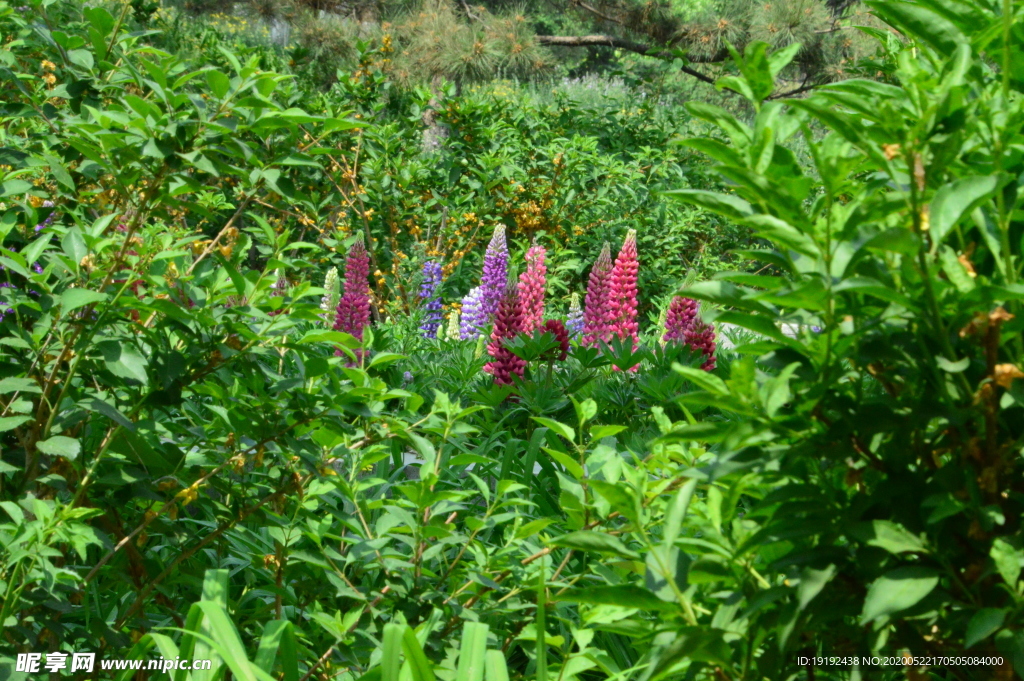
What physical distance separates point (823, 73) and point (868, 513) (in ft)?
38.6

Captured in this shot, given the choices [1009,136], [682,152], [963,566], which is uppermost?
[1009,136]

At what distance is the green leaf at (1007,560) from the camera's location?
2.92 ft

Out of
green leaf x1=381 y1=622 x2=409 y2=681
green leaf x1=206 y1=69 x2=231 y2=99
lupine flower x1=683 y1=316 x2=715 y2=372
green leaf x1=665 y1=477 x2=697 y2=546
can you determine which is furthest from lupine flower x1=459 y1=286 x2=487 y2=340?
green leaf x1=665 y1=477 x2=697 y2=546

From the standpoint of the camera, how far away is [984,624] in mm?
879

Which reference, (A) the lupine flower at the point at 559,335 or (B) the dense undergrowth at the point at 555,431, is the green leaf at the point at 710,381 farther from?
(A) the lupine flower at the point at 559,335

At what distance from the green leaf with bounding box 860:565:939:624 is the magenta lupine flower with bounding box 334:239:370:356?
3532 millimetres

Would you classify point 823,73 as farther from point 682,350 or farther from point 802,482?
point 802,482

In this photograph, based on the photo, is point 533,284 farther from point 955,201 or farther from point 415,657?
point 955,201

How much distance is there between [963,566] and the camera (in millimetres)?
1010

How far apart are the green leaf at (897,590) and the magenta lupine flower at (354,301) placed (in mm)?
3532

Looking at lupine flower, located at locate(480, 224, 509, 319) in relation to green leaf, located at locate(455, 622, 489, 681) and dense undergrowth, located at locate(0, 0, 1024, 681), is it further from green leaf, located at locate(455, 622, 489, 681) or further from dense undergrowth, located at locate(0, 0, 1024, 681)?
green leaf, located at locate(455, 622, 489, 681)

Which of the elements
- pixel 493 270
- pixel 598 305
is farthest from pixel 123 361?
pixel 493 270

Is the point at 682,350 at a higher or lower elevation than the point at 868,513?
lower

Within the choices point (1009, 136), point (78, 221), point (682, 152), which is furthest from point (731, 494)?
point (682, 152)
